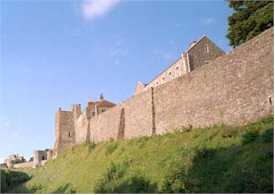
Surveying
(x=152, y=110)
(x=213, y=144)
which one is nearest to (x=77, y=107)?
(x=152, y=110)

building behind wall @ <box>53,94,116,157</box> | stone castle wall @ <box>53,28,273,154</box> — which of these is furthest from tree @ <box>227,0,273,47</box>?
building behind wall @ <box>53,94,116,157</box>

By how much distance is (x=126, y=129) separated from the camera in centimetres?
2466

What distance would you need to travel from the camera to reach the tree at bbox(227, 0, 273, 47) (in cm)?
1969

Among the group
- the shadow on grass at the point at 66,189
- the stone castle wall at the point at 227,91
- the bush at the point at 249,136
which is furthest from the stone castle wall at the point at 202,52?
the bush at the point at 249,136

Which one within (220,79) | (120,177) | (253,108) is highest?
(220,79)

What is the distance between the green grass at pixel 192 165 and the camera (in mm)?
9969

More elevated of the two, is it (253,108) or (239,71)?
(239,71)

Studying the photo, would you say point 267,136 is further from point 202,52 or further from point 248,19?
point 202,52

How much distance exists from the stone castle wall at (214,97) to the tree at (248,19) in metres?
4.84

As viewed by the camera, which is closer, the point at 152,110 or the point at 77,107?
the point at 152,110

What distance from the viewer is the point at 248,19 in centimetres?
2105

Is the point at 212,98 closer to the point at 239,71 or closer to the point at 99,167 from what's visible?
the point at 239,71

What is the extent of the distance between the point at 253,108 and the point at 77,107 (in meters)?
32.4

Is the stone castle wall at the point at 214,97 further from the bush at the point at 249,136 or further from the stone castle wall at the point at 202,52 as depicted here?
the stone castle wall at the point at 202,52
